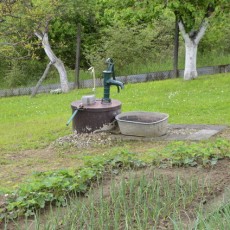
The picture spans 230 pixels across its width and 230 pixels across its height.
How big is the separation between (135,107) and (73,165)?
5443mm

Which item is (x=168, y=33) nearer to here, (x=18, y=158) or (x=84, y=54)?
(x=84, y=54)

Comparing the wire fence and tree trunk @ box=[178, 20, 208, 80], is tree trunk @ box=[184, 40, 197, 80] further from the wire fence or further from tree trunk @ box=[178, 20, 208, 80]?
the wire fence

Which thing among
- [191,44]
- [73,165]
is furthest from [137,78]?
[73,165]

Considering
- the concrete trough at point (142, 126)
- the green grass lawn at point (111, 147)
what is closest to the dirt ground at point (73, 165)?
the green grass lawn at point (111, 147)

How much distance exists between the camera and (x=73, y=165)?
279 inches

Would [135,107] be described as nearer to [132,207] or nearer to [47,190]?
[47,190]

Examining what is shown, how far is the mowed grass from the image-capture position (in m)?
9.69

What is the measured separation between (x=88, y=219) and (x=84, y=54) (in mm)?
16865

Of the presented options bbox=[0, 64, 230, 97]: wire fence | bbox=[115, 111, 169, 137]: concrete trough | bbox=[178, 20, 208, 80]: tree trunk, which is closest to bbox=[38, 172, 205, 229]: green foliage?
bbox=[115, 111, 169, 137]: concrete trough

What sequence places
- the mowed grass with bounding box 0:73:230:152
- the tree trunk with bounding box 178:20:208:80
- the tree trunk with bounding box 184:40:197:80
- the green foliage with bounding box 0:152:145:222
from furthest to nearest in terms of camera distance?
the tree trunk with bounding box 184:40:197:80, the tree trunk with bounding box 178:20:208:80, the mowed grass with bounding box 0:73:230:152, the green foliage with bounding box 0:152:145:222

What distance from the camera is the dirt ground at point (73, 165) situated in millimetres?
5127

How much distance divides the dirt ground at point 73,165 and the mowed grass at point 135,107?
0.69 m

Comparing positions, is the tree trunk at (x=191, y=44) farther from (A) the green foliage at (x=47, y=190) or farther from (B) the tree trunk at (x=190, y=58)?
(A) the green foliage at (x=47, y=190)

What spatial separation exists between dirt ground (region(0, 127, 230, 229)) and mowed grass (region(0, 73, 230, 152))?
0.69m
